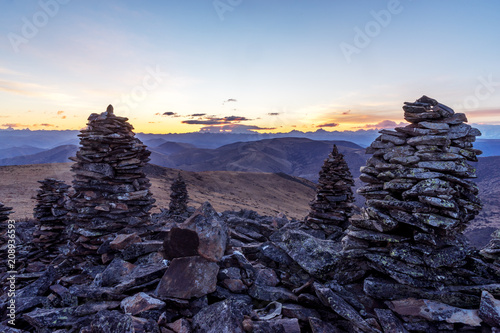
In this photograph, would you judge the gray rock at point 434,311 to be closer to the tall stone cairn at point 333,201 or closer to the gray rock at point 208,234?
the gray rock at point 208,234

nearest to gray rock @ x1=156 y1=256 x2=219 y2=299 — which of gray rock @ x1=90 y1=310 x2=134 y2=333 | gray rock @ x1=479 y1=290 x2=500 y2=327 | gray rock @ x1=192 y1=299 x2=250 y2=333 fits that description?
gray rock @ x1=192 y1=299 x2=250 y2=333

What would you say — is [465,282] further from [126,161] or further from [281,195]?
[281,195]

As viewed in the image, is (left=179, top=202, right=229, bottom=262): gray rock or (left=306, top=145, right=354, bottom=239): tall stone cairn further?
(left=306, top=145, right=354, bottom=239): tall stone cairn

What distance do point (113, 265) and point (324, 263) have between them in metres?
5.69

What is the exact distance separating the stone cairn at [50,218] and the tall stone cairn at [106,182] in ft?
12.6

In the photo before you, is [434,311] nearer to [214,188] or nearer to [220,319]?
[220,319]

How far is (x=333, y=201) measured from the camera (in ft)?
46.5

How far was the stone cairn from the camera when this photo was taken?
40.4 feet

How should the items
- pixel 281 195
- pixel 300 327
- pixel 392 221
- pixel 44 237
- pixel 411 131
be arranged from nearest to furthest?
pixel 300 327, pixel 392 221, pixel 411 131, pixel 44 237, pixel 281 195

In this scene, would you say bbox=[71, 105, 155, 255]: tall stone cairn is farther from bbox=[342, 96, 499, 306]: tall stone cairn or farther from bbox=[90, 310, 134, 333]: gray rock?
bbox=[342, 96, 499, 306]: tall stone cairn

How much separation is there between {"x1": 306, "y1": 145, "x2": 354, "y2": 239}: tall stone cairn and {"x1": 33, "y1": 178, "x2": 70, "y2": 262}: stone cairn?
12823 mm

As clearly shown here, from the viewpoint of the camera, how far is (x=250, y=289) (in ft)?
21.0

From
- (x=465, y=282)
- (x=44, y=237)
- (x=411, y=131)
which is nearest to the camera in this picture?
(x=465, y=282)

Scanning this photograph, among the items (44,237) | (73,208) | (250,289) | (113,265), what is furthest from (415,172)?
(44,237)
